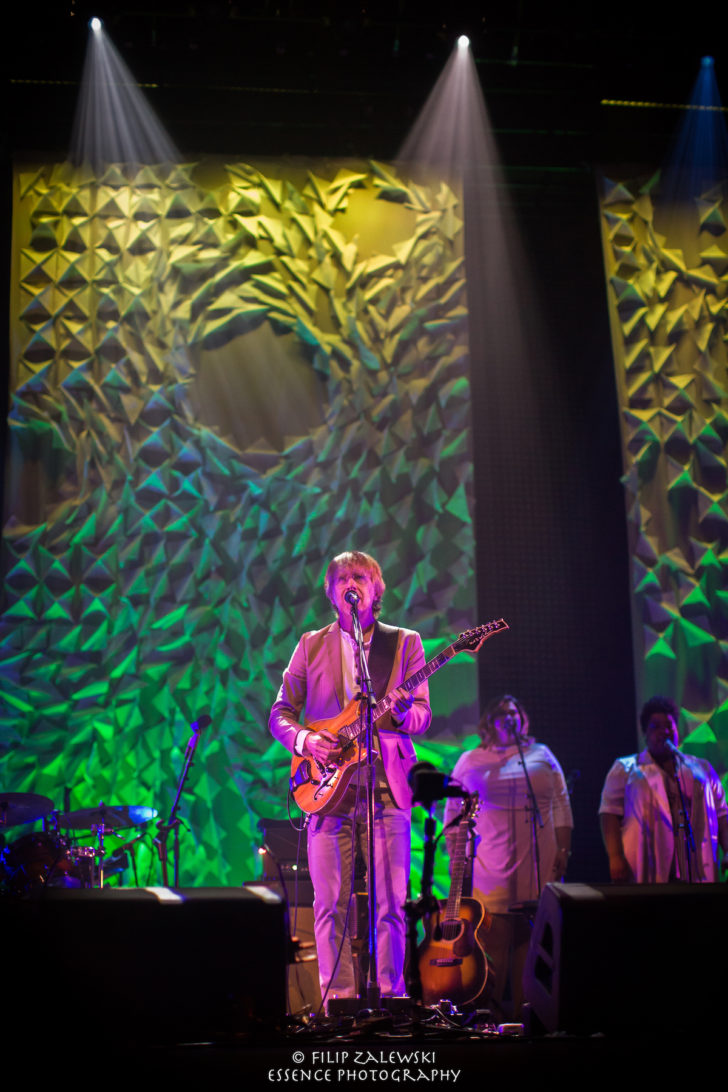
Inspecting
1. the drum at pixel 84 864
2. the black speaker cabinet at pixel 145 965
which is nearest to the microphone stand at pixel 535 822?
the drum at pixel 84 864

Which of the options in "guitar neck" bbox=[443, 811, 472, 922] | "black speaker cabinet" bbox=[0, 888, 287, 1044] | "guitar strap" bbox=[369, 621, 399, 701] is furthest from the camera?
"guitar neck" bbox=[443, 811, 472, 922]

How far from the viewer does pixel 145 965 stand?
2678mm

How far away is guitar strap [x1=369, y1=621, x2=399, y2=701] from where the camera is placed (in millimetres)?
4262

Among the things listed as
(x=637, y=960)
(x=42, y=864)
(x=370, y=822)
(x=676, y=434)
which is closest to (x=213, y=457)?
(x=42, y=864)

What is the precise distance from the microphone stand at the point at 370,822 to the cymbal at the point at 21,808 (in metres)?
2.87

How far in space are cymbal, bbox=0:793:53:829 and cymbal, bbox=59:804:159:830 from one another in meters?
0.16

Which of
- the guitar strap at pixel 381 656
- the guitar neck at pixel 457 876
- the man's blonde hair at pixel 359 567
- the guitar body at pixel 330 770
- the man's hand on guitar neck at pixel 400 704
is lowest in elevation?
the guitar neck at pixel 457 876

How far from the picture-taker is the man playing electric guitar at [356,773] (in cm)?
390

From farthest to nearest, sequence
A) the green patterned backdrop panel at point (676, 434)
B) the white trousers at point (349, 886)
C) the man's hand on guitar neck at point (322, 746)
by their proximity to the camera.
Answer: the green patterned backdrop panel at point (676, 434)
the man's hand on guitar neck at point (322, 746)
the white trousers at point (349, 886)

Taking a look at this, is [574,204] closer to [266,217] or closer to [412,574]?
[266,217]

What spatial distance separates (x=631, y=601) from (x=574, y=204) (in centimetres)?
336

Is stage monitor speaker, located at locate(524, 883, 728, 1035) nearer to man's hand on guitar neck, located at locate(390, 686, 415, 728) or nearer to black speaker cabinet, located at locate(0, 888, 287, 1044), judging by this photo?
black speaker cabinet, located at locate(0, 888, 287, 1044)

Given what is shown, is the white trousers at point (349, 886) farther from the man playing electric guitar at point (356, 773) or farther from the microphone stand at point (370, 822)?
the microphone stand at point (370, 822)

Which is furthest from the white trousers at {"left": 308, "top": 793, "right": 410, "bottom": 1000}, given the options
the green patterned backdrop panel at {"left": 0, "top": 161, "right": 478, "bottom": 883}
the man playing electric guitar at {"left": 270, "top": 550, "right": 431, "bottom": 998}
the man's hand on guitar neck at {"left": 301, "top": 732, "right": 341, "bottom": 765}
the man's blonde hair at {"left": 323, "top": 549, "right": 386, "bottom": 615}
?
the green patterned backdrop panel at {"left": 0, "top": 161, "right": 478, "bottom": 883}
